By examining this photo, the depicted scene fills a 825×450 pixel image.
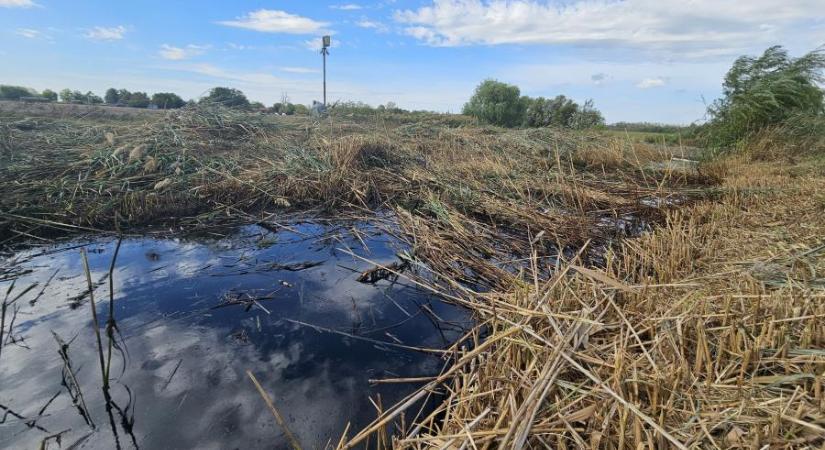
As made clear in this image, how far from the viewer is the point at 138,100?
64.6 feet

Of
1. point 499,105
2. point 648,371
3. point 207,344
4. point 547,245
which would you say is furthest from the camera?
point 499,105

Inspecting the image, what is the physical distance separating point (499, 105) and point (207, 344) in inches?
1043

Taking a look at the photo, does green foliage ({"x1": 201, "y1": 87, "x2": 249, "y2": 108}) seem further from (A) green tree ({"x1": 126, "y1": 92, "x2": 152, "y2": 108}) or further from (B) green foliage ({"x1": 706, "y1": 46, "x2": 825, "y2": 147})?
(B) green foliage ({"x1": 706, "y1": 46, "x2": 825, "y2": 147})

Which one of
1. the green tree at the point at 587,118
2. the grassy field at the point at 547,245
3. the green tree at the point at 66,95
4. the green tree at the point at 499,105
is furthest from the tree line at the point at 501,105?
the green tree at the point at 66,95

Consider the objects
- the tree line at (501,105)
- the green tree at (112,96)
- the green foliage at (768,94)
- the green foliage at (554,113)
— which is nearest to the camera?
the green foliage at (768,94)

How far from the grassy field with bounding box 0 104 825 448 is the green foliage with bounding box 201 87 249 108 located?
3.91 ft

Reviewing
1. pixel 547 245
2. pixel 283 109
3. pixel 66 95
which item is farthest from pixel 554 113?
pixel 66 95

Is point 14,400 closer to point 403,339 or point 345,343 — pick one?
point 345,343

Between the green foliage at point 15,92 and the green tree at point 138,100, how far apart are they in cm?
417

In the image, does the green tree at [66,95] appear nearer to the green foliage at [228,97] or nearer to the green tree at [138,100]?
the green tree at [138,100]

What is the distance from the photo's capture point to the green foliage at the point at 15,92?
699 inches

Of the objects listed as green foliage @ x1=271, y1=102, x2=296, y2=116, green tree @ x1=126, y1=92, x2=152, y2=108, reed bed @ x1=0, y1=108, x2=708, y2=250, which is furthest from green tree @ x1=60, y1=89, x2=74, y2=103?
reed bed @ x1=0, y1=108, x2=708, y2=250

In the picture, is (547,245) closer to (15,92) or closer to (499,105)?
(499,105)

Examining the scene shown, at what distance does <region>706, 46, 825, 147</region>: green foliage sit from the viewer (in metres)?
9.71
